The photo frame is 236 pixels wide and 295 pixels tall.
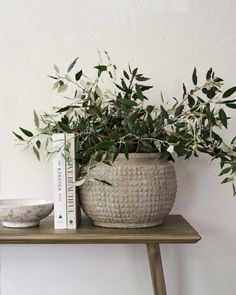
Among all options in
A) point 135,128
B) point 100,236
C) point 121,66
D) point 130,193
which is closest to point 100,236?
point 100,236

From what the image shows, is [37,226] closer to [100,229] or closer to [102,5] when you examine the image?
[100,229]

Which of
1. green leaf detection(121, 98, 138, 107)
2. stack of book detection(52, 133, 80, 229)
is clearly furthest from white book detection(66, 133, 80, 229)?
green leaf detection(121, 98, 138, 107)

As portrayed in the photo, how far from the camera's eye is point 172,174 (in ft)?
2.65

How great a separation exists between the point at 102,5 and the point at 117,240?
23.0 inches

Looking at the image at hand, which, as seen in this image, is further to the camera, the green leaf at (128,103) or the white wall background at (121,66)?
the white wall background at (121,66)

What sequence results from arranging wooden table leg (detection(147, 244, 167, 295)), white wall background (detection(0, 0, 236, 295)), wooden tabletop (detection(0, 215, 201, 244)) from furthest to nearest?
white wall background (detection(0, 0, 236, 295)), wooden table leg (detection(147, 244, 167, 295)), wooden tabletop (detection(0, 215, 201, 244))

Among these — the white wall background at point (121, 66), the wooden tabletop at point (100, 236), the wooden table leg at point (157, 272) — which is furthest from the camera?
the white wall background at point (121, 66)

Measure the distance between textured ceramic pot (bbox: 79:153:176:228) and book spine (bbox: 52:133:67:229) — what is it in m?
0.04

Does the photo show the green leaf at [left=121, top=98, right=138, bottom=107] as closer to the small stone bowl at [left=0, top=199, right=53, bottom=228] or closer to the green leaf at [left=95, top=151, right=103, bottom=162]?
the green leaf at [left=95, top=151, right=103, bottom=162]

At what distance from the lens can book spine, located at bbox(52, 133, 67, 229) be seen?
78 centimetres

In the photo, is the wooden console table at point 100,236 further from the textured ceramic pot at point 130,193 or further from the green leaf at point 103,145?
the green leaf at point 103,145

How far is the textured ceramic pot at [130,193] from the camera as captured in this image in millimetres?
757

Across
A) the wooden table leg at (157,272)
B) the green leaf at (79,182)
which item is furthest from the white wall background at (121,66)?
the green leaf at (79,182)

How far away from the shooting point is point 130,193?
2.48 ft
